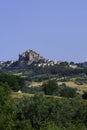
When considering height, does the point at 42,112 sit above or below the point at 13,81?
below

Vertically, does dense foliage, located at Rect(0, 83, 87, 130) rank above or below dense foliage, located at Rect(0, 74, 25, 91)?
below

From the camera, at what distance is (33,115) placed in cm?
8369

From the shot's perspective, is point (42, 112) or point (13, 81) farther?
point (13, 81)

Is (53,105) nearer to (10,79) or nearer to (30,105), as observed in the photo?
(30,105)

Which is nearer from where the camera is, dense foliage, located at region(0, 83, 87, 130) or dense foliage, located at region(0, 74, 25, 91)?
dense foliage, located at region(0, 83, 87, 130)

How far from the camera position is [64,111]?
8606 cm

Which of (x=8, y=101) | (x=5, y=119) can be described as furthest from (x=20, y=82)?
(x=5, y=119)

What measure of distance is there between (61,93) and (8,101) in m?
72.2

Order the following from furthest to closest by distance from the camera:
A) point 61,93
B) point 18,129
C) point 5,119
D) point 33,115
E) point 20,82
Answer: point 20,82
point 61,93
point 33,115
point 5,119
point 18,129

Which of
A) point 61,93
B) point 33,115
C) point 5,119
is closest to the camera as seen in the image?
point 5,119

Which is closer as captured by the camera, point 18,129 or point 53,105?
point 18,129

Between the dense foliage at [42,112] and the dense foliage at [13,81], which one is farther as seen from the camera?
the dense foliage at [13,81]

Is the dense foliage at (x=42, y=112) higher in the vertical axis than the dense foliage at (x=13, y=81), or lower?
lower

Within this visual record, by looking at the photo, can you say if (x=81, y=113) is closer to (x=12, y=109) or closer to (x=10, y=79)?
(x=12, y=109)
